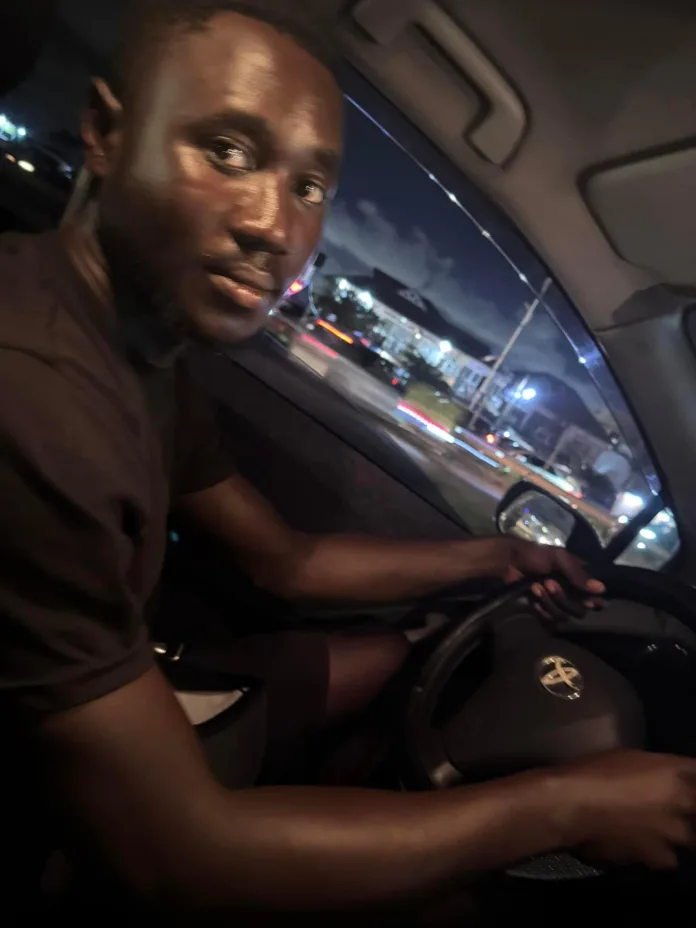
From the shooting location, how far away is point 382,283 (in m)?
2.59

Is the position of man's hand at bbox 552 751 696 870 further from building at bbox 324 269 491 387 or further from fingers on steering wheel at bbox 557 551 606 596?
building at bbox 324 269 491 387

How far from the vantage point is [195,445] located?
136 cm

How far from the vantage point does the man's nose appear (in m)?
0.85

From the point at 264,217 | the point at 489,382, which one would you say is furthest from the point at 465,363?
the point at 264,217

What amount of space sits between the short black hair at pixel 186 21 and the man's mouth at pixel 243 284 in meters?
0.28

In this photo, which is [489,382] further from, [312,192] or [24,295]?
[24,295]

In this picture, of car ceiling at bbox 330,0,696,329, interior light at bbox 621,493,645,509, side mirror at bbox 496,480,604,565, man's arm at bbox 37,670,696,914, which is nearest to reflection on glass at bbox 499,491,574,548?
side mirror at bbox 496,480,604,565

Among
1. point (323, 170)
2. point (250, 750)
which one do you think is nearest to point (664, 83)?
point (323, 170)

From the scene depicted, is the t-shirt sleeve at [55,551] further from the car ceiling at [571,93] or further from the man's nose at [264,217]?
the car ceiling at [571,93]

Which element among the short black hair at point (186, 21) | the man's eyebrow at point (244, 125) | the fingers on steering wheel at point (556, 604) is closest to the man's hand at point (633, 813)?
the fingers on steering wheel at point (556, 604)

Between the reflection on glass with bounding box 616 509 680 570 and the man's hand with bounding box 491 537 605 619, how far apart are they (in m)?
0.21

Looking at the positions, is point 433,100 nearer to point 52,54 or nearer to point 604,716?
point 52,54

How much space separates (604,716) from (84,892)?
95cm

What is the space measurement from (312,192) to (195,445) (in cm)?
59
